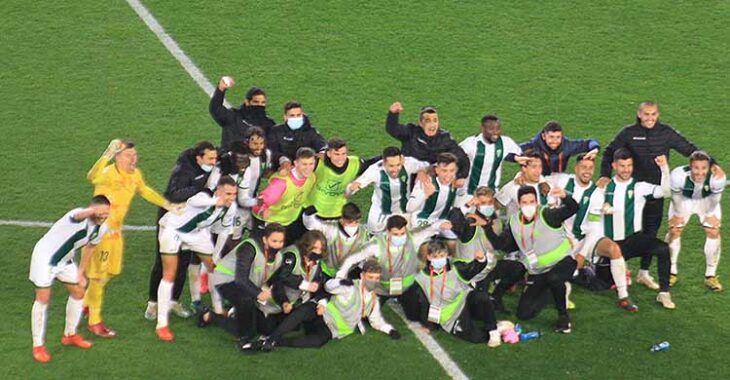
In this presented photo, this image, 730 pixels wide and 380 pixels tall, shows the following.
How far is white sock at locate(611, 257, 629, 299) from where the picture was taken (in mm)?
15750

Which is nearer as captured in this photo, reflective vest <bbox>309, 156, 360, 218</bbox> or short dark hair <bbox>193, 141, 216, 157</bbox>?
short dark hair <bbox>193, 141, 216, 157</bbox>

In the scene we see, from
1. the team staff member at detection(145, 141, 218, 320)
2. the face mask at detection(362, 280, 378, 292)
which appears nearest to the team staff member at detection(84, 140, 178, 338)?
the team staff member at detection(145, 141, 218, 320)

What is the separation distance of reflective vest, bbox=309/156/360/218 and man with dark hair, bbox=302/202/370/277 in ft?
0.81

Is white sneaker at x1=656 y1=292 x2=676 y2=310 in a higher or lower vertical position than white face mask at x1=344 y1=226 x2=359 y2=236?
lower

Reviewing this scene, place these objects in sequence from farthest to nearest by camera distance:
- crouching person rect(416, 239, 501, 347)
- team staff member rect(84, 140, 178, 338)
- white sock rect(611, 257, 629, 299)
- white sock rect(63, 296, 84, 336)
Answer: white sock rect(611, 257, 629, 299) → crouching person rect(416, 239, 501, 347) → team staff member rect(84, 140, 178, 338) → white sock rect(63, 296, 84, 336)

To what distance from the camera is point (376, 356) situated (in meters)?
14.8

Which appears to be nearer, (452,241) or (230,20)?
(452,241)

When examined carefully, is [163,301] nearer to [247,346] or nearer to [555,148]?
[247,346]

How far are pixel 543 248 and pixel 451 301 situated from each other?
0.93 metres

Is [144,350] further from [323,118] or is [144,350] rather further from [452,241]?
[323,118]

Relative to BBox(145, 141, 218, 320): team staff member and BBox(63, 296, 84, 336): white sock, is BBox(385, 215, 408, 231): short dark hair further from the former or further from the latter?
BBox(63, 296, 84, 336): white sock

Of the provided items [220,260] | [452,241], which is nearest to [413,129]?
[452,241]

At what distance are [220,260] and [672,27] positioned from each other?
29.0 feet

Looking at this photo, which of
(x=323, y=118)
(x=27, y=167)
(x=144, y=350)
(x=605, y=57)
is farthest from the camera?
(x=605, y=57)
